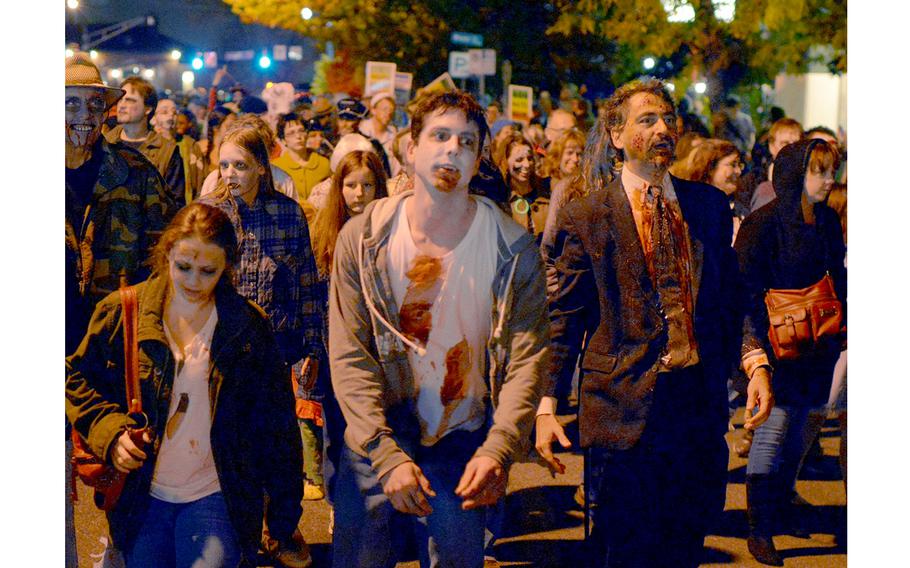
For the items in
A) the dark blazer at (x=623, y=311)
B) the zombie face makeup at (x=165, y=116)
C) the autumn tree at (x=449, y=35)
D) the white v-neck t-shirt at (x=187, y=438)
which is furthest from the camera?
the autumn tree at (x=449, y=35)

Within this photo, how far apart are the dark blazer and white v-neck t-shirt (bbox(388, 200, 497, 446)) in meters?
0.58

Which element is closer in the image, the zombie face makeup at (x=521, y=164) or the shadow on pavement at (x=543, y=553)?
the shadow on pavement at (x=543, y=553)

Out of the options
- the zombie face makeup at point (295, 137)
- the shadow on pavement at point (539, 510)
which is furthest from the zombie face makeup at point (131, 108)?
the shadow on pavement at point (539, 510)

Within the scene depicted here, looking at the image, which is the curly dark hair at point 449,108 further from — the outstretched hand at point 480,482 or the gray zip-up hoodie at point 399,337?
the outstretched hand at point 480,482

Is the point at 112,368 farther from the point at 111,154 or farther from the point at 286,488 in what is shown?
the point at 111,154

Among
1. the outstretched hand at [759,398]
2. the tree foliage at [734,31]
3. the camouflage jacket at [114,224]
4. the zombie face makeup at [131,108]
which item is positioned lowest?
the outstretched hand at [759,398]

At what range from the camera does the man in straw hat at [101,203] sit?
5.57 meters

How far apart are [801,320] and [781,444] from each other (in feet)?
1.91

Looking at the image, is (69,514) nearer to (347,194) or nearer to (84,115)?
(84,115)

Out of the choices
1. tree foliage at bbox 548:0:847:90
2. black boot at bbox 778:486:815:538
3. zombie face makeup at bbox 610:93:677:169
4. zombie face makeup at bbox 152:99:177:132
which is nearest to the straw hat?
zombie face makeup at bbox 610:93:677:169

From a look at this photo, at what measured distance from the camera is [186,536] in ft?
15.0

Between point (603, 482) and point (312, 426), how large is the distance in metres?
2.43

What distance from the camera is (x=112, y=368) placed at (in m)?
4.58

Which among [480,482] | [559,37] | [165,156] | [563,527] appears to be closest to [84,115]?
[480,482]
